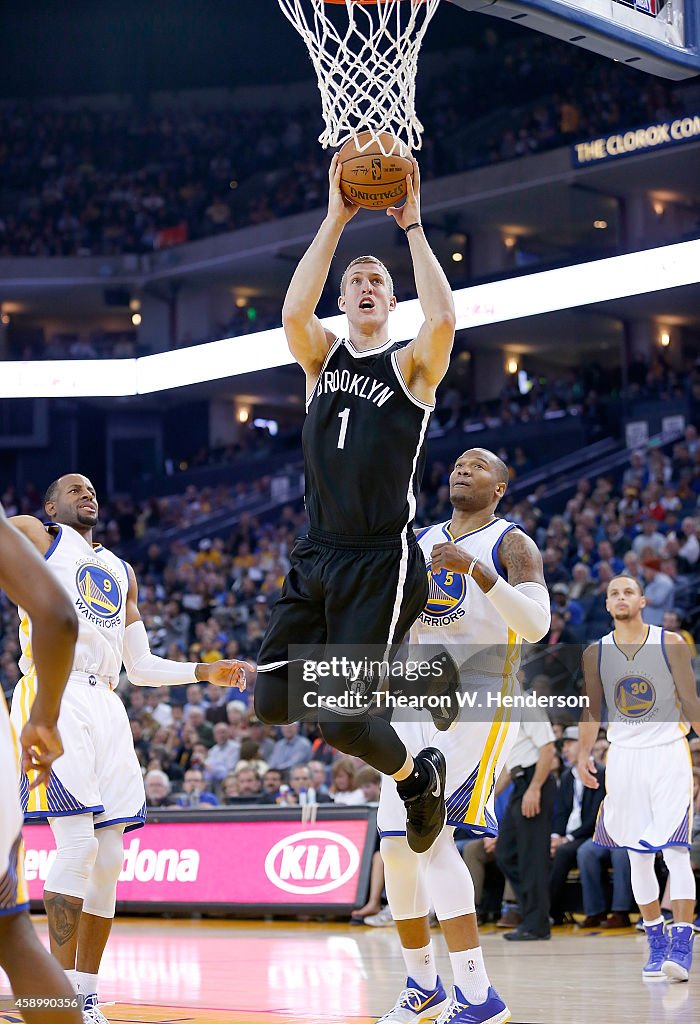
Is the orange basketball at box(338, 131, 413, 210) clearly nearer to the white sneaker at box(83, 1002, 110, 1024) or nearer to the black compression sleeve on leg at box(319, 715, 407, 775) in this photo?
the black compression sleeve on leg at box(319, 715, 407, 775)

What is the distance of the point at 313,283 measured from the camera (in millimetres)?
4785

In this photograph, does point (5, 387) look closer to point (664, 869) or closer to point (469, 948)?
point (664, 869)

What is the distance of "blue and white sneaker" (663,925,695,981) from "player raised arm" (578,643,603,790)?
101cm

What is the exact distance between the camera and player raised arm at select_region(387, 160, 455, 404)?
4742 millimetres

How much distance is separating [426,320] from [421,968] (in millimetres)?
2664

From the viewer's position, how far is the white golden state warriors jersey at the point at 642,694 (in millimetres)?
7570

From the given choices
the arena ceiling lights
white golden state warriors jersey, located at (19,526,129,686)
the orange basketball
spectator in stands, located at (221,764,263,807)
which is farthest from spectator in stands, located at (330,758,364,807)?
the arena ceiling lights

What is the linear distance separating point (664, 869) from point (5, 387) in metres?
21.7

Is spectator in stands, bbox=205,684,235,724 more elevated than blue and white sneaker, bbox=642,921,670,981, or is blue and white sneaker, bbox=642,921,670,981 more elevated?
spectator in stands, bbox=205,684,235,724

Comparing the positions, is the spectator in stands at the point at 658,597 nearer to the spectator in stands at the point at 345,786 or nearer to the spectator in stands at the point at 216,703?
the spectator in stands at the point at 345,786

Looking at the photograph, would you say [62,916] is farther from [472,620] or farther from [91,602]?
[472,620]

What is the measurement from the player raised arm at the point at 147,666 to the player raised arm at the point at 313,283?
5.22ft

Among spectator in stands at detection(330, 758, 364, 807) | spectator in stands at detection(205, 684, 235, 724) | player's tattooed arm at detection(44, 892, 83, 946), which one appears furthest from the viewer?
spectator in stands at detection(205, 684, 235, 724)

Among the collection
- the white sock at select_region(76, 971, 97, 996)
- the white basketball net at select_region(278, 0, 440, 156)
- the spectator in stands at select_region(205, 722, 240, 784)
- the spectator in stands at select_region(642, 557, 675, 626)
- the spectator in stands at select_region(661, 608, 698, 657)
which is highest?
the white basketball net at select_region(278, 0, 440, 156)
